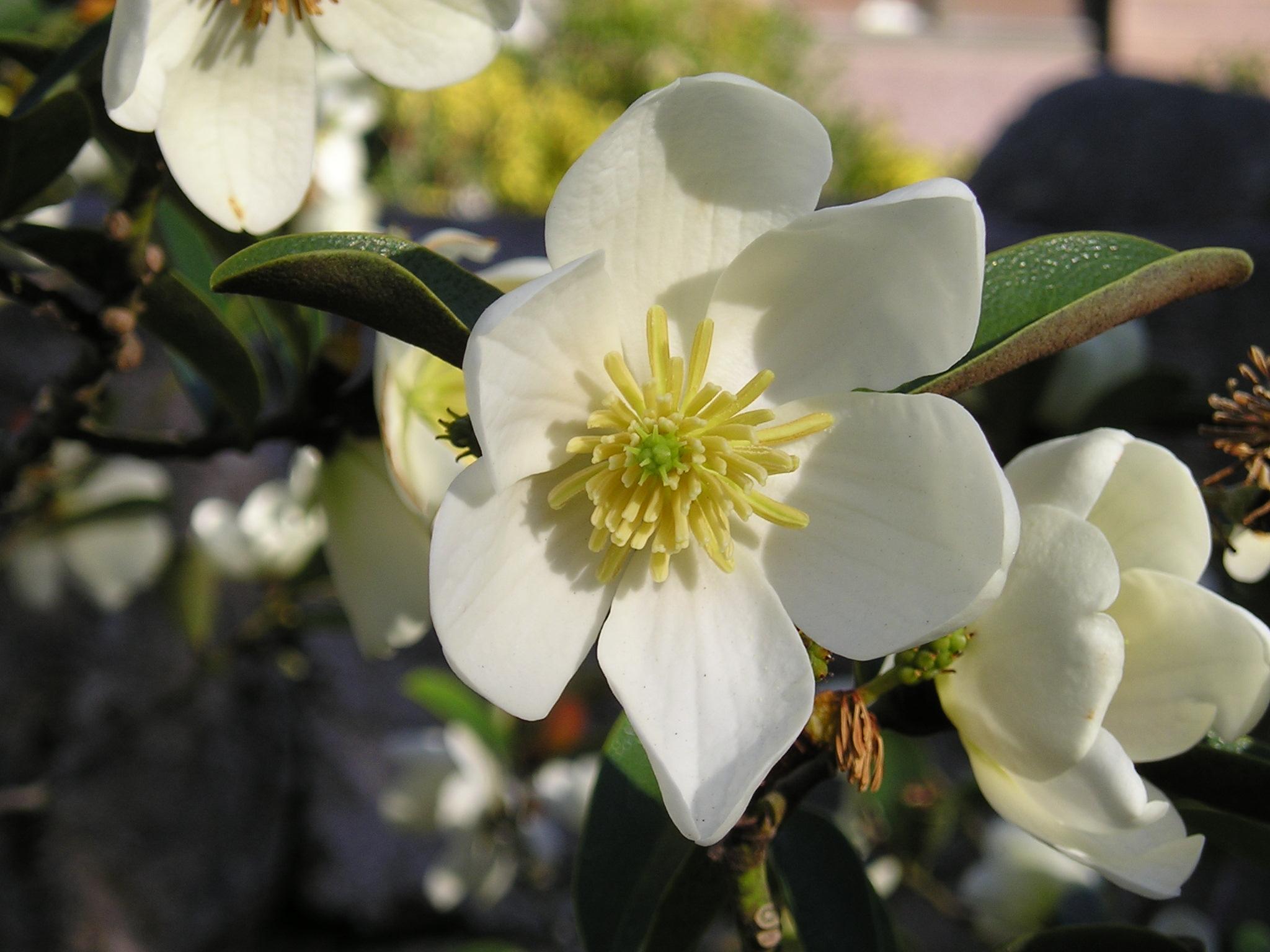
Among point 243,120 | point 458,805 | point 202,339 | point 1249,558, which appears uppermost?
point 243,120

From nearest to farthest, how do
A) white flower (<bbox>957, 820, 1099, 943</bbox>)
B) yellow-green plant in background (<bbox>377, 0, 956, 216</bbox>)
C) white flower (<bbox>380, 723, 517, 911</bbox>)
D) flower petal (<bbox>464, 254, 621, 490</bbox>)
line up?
flower petal (<bbox>464, 254, 621, 490</bbox>) < white flower (<bbox>957, 820, 1099, 943</bbox>) < white flower (<bbox>380, 723, 517, 911</bbox>) < yellow-green plant in background (<bbox>377, 0, 956, 216</bbox>)

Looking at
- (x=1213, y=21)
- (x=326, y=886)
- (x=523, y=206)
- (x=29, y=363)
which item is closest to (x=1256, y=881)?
(x=326, y=886)

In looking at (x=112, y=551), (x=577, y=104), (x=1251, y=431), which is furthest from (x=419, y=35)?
(x=577, y=104)

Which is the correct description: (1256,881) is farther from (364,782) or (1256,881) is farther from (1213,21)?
(1213,21)

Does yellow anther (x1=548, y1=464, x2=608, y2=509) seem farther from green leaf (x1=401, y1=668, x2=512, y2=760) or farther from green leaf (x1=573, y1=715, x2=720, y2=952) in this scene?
green leaf (x1=401, y1=668, x2=512, y2=760)

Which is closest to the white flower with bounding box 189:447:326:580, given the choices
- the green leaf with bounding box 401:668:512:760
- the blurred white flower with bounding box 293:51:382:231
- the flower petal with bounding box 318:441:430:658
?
the green leaf with bounding box 401:668:512:760

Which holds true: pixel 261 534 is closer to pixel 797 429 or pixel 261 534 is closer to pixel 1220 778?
pixel 797 429

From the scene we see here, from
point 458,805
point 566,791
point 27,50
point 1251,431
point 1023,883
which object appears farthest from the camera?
point 566,791

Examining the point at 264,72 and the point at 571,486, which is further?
the point at 264,72
